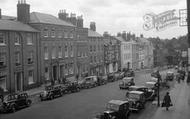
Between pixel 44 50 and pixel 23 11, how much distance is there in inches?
280

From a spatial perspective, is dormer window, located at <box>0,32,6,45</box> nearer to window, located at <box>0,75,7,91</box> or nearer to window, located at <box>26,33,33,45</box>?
window, located at <box>0,75,7,91</box>

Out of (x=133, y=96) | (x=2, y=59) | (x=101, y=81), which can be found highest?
(x=2, y=59)

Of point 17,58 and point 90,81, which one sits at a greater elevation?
point 17,58

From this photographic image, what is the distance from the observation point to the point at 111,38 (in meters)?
86.0

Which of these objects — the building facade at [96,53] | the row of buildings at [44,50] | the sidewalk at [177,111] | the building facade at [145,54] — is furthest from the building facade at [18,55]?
the building facade at [145,54]

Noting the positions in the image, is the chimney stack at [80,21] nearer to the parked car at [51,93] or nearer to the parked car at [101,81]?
the parked car at [101,81]

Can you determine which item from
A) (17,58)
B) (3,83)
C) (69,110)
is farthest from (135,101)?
(17,58)

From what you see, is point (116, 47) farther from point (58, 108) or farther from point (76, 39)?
point (58, 108)

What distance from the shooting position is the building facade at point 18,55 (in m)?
39.1

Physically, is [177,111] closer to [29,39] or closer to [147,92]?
[147,92]

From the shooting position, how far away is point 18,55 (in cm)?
4212

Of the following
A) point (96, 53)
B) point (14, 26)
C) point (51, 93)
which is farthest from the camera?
point (96, 53)

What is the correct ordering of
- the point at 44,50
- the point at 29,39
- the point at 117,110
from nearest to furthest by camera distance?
the point at 117,110
the point at 29,39
the point at 44,50

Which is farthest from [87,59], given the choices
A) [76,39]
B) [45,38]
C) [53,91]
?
[53,91]
